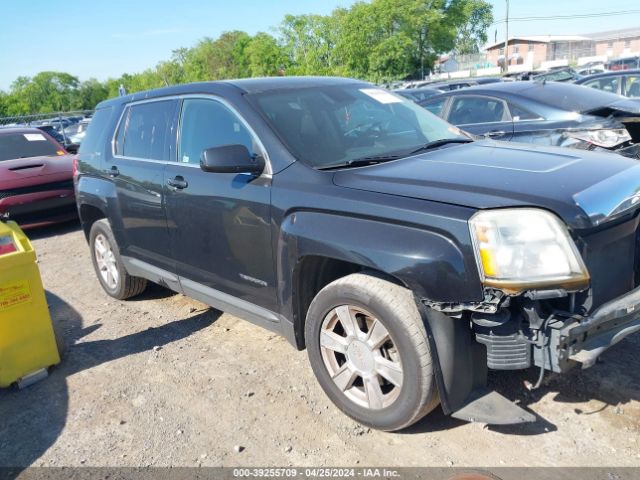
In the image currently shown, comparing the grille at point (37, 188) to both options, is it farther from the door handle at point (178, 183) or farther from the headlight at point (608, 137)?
the headlight at point (608, 137)

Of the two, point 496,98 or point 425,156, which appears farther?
point 496,98

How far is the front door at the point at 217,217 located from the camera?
329 cm

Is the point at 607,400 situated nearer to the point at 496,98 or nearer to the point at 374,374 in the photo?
the point at 374,374

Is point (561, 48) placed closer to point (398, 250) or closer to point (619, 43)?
point (619, 43)

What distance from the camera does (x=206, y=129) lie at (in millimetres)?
3811

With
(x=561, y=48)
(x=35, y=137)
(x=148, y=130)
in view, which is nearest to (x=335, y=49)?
(x=561, y=48)

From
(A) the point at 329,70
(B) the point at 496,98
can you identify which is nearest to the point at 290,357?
(B) the point at 496,98

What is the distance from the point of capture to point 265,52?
64.5 metres

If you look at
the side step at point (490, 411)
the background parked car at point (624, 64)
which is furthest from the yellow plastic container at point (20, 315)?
the background parked car at point (624, 64)

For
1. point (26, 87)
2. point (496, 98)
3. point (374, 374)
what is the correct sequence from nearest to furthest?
point (374, 374), point (496, 98), point (26, 87)

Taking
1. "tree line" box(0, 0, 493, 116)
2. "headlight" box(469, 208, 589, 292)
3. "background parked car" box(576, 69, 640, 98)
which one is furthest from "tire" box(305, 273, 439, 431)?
"tree line" box(0, 0, 493, 116)

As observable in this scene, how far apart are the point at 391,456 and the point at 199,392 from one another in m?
1.38

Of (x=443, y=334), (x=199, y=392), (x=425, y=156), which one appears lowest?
(x=199, y=392)

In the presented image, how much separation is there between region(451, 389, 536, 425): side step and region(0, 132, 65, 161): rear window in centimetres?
847
